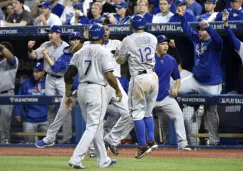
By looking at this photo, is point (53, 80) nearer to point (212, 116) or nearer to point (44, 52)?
point (44, 52)

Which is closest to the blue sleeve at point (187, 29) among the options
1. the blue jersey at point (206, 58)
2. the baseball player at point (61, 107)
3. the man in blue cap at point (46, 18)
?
the blue jersey at point (206, 58)

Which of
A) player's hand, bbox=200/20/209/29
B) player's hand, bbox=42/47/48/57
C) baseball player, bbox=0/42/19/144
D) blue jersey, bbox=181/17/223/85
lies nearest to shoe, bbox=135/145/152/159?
player's hand, bbox=200/20/209/29

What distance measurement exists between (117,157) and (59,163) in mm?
1358

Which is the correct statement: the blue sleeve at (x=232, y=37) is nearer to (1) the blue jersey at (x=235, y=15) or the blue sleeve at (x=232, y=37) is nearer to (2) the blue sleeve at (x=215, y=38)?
(2) the blue sleeve at (x=215, y=38)

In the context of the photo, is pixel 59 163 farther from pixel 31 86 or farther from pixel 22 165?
pixel 31 86

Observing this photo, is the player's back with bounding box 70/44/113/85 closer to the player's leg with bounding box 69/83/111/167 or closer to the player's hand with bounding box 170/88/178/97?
the player's leg with bounding box 69/83/111/167

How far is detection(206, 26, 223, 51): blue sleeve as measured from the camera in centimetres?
1193

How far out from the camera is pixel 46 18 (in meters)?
14.9

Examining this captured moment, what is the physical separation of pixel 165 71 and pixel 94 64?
3.29 m

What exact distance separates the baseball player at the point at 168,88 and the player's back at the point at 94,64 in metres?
3.11

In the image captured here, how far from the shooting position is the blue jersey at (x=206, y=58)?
1241 centimetres

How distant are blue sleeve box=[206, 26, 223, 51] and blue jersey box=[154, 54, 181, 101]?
0.75 meters

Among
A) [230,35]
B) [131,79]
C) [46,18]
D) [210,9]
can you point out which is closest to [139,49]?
[131,79]

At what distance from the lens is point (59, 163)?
9875mm
